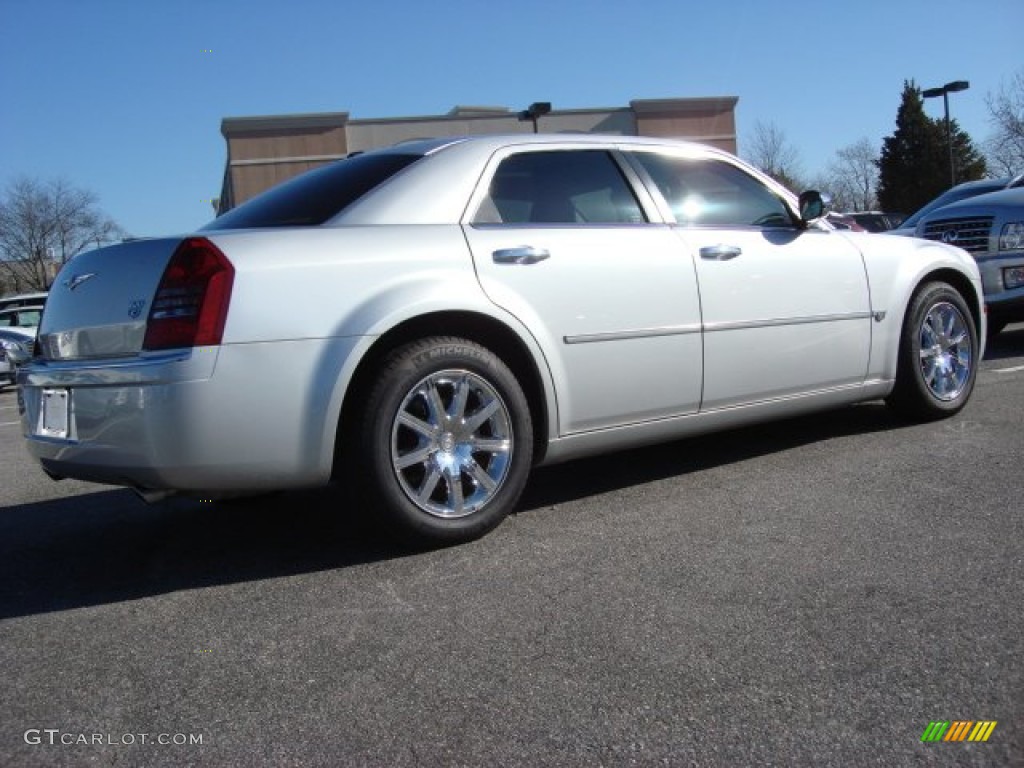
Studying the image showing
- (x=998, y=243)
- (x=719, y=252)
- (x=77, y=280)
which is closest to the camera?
(x=77, y=280)

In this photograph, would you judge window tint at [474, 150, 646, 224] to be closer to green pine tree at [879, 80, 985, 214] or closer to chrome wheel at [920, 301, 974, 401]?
chrome wheel at [920, 301, 974, 401]

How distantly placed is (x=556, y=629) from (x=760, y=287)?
2261 mm

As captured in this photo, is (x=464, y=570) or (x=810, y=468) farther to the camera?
(x=810, y=468)

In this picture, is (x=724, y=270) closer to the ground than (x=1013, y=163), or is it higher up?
closer to the ground

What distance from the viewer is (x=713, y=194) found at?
4402 millimetres

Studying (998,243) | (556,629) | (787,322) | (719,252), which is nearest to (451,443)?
(556,629)

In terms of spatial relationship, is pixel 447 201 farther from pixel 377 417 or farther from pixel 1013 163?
pixel 1013 163

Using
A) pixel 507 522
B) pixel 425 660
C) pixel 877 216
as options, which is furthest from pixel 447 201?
pixel 877 216

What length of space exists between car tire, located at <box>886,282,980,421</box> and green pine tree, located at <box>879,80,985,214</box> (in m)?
44.3

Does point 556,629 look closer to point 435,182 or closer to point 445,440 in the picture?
point 445,440

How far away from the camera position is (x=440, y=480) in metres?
3.37

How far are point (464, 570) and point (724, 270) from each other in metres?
1.89

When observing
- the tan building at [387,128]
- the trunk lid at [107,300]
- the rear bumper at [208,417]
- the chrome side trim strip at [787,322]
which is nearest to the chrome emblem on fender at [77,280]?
the trunk lid at [107,300]

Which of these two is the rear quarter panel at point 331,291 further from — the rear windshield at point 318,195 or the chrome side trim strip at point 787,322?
the chrome side trim strip at point 787,322
